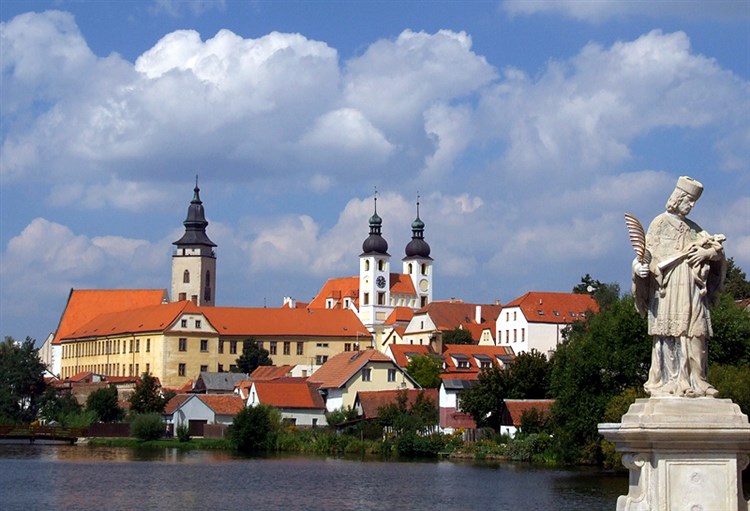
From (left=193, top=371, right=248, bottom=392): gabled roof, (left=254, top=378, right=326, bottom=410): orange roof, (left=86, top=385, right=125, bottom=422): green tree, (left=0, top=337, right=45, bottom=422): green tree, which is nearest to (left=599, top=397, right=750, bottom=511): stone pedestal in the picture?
(left=254, top=378, right=326, bottom=410): orange roof

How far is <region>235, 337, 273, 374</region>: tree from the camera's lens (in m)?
138

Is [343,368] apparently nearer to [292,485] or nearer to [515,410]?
[515,410]

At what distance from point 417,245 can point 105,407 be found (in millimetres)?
92515

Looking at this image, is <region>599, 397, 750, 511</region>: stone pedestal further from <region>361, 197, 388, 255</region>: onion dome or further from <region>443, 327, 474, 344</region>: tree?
<region>361, 197, 388, 255</region>: onion dome

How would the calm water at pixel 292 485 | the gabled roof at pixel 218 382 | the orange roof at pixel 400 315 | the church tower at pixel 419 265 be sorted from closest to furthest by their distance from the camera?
the calm water at pixel 292 485
the gabled roof at pixel 218 382
the orange roof at pixel 400 315
the church tower at pixel 419 265

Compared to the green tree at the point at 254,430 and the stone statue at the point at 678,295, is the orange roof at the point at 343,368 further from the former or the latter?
the stone statue at the point at 678,295

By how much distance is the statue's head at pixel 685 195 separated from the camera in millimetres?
9914

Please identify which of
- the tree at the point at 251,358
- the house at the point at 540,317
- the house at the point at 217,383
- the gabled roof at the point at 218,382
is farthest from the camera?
the tree at the point at 251,358

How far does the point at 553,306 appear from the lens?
132750mm

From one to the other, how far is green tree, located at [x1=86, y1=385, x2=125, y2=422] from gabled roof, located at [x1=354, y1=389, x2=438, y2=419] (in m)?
22.6

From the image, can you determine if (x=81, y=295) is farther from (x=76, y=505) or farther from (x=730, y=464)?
(x=730, y=464)

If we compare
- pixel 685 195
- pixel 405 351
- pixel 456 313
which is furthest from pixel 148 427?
pixel 685 195

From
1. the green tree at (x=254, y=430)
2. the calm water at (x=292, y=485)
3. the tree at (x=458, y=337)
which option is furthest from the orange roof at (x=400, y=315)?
the calm water at (x=292, y=485)

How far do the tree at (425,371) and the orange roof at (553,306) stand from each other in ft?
85.0
